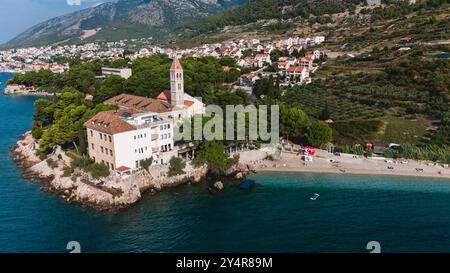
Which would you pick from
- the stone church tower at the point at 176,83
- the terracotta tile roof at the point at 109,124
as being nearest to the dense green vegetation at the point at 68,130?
the terracotta tile roof at the point at 109,124

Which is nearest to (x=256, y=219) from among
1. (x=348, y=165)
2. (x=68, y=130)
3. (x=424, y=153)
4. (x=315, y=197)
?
(x=315, y=197)

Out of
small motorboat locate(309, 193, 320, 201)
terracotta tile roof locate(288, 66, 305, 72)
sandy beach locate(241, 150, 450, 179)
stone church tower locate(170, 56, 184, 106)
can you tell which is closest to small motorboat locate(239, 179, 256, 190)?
sandy beach locate(241, 150, 450, 179)

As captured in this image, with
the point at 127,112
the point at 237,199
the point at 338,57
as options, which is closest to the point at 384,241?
the point at 237,199

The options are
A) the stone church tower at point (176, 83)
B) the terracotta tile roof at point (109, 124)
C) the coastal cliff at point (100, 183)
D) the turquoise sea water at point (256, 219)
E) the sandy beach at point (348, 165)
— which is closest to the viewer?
the turquoise sea water at point (256, 219)

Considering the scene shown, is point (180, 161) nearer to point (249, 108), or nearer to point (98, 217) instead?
point (98, 217)

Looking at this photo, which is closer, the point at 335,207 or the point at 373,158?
the point at 335,207

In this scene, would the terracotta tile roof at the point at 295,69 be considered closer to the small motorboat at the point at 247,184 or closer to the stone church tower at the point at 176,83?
the stone church tower at the point at 176,83

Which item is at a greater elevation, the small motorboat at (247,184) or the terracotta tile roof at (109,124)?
the terracotta tile roof at (109,124)
